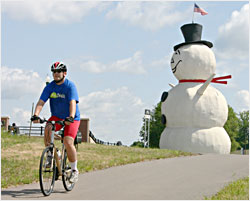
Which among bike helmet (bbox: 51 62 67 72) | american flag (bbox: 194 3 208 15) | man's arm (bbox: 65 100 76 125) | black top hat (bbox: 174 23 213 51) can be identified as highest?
american flag (bbox: 194 3 208 15)

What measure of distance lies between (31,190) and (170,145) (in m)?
14.5

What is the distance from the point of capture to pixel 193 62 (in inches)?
797

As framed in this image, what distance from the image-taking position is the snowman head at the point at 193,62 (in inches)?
800

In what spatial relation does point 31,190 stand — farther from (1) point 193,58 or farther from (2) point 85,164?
(1) point 193,58

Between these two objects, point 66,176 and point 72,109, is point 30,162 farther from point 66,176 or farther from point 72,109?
point 72,109

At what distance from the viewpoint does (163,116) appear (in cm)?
2125

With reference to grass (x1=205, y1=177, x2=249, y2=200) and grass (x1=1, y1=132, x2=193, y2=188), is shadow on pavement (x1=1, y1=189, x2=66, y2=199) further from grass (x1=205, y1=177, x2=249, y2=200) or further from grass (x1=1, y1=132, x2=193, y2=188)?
grass (x1=205, y1=177, x2=249, y2=200)

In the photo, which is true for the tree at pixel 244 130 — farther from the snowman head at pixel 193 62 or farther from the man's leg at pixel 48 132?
the man's leg at pixel 48 132

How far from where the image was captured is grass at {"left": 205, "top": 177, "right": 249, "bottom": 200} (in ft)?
20.1

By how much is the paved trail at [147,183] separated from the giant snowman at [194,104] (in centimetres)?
894

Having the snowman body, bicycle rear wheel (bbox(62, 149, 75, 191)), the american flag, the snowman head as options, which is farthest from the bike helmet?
the american flag

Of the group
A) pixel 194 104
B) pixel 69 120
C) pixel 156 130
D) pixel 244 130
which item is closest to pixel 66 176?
pixel 69 120

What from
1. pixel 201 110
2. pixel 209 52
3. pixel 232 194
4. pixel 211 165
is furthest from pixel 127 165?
pixel 209 52

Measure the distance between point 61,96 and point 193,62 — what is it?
48.1ft
